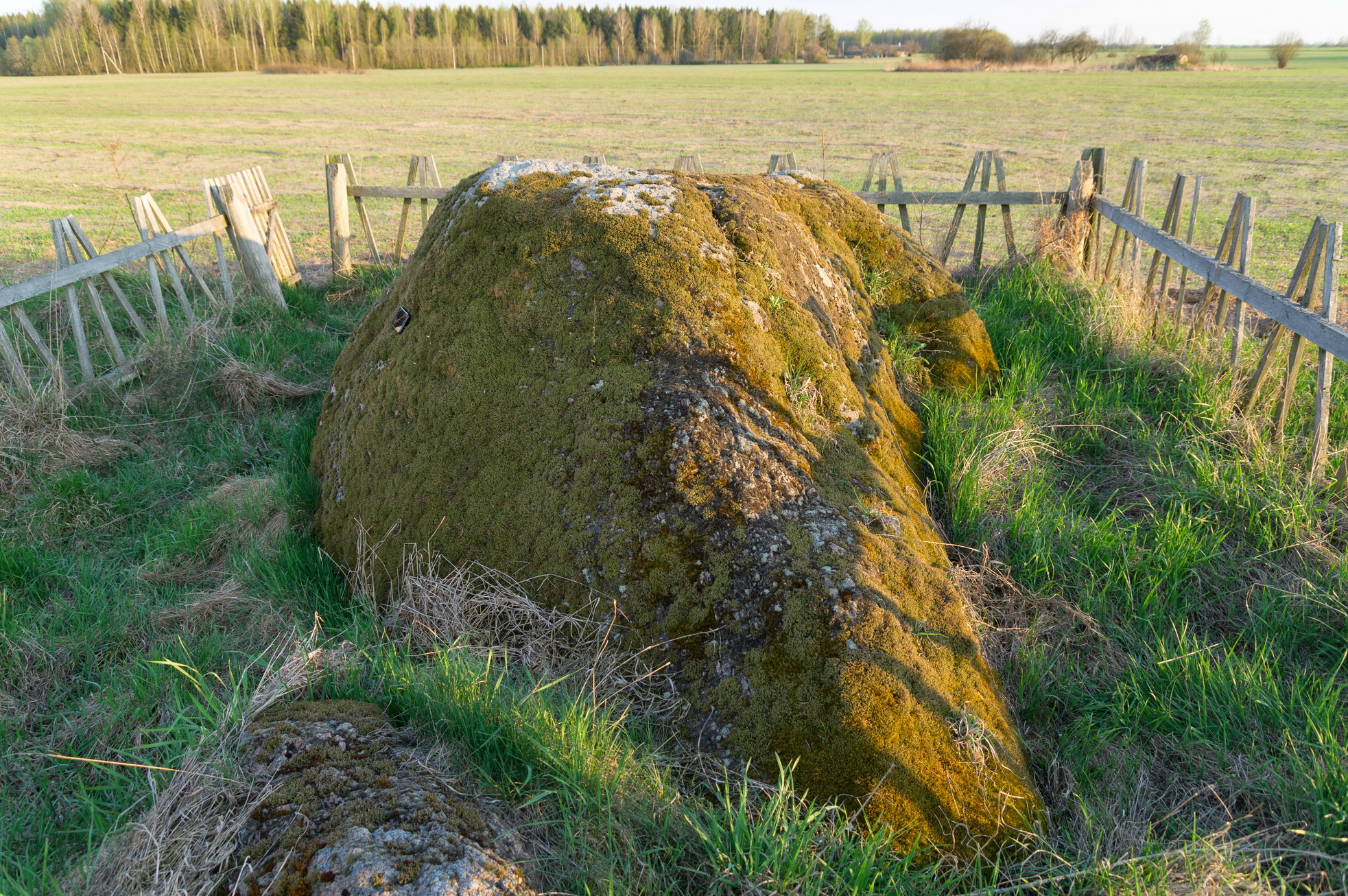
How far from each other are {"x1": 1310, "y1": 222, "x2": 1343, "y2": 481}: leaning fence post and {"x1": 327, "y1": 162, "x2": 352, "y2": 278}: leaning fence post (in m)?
8.77

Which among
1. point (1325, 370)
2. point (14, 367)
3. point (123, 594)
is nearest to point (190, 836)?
point (123, 594)

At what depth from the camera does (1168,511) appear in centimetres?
355

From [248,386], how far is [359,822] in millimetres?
4418

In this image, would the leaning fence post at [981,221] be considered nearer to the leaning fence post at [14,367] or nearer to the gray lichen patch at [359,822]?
Answer: the gray lichen patch at [359,822]

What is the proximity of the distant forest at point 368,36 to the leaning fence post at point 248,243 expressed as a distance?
82409 millimetres

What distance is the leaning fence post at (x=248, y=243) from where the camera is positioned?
6.89m

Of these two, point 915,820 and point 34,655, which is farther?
point 34,655

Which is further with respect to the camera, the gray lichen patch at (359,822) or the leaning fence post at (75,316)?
the leaning fence post at (75,316)

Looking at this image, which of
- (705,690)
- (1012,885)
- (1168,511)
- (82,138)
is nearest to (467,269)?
(705,690)

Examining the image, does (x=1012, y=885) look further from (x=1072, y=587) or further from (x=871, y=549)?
(x=1072, y=587)

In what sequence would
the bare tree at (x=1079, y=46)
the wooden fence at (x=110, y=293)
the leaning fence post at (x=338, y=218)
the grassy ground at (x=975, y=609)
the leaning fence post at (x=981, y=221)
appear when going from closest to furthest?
the grassy ground at (x=975, y=609) < the wooden fence at (x=110, y=293) < the leaning fence post at (x=981, y=221) < the leaning fence post at (x=338, y=218) < the bare tree at (x=1079, y=46)

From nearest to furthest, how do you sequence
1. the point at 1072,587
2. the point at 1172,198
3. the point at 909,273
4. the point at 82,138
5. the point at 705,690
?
the point at 705,690 < the point at 1072,587 < the point at 909,273 < the point at 1172,198 < the point at 82,138

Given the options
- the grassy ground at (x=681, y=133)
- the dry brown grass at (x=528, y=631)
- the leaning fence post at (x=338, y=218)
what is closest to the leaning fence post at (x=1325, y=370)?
the dry brown grass at (x=528, y=631)

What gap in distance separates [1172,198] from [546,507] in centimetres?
603
